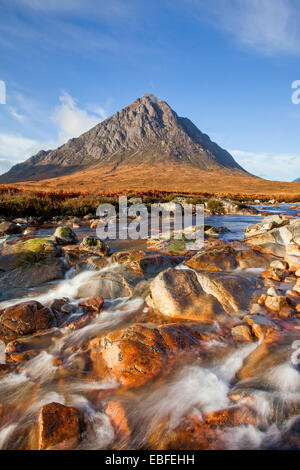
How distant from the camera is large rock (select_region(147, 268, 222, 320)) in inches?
190

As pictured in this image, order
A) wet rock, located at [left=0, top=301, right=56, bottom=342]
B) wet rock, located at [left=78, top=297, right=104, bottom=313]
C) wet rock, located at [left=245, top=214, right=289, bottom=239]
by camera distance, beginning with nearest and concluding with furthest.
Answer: wet rock, located at [left=0, top=301, right=56, bottom=342] < wet rock, located at [left=78, top=297, right=104, bottom=313] < wet rock, located at [left=245, top=214, right=289, bottom=239]

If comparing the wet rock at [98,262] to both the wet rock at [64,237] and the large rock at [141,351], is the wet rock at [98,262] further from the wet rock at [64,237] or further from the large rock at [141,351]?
the large rock at [141,351]

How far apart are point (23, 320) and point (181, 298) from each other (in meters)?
3.38

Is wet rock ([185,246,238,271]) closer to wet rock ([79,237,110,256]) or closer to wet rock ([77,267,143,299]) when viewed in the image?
wet rock ([77,267,143,299])

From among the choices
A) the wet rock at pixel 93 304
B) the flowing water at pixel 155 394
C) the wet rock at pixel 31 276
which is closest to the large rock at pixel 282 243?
the flowing water at pixel 155 394

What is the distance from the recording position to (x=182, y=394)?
3.18 m

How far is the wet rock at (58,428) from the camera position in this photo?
2455mm

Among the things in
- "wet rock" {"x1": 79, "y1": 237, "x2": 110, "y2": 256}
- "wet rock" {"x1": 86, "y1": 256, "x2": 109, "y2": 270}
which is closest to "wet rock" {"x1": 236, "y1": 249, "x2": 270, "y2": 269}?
"wet rock" {"x1": 86, "y1": 256, "x2": 109, "y2": 270}

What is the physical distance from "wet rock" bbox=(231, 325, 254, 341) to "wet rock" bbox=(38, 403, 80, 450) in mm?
2955

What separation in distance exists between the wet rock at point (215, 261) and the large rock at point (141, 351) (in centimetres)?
307

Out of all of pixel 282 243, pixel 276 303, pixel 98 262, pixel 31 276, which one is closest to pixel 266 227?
pixel 282 243
